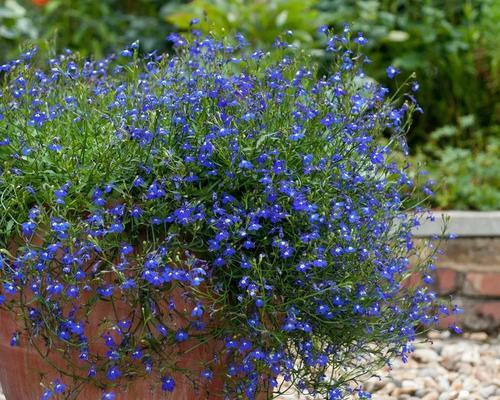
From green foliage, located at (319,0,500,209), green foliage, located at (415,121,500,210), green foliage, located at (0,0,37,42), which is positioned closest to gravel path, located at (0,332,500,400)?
green foliage, located at (415,121,500,210)

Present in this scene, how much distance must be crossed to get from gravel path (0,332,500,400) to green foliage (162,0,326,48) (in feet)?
5.75

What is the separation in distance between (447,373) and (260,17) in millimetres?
2129

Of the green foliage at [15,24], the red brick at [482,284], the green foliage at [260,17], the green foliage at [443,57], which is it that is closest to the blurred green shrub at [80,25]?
the green foliage at [15,24]

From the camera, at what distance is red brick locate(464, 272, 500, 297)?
3.63 m

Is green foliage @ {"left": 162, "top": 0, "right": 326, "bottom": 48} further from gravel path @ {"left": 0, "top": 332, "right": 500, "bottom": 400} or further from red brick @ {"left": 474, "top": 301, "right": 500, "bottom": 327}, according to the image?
gravel path @ {"left": 0, "top": 332, "right": 500, "bottom": 400}

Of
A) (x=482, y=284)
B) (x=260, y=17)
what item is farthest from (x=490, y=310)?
(x=260, y=17)

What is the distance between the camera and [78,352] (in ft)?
6.74

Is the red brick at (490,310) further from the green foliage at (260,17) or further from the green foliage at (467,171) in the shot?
the green foliage at (260,17)

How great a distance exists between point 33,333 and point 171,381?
336 mm

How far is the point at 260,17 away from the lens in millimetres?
4500


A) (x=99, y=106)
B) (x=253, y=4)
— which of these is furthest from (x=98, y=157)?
(x=253, y=4)

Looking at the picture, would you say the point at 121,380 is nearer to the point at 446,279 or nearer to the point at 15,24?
the point at 446,279

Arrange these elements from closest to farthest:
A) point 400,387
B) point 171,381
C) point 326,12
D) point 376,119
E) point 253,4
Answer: point 171,381
point 376,119
point 400,387
point 253,4
point 326,12

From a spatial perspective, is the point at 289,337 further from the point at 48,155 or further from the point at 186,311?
→ the point at 48,155
